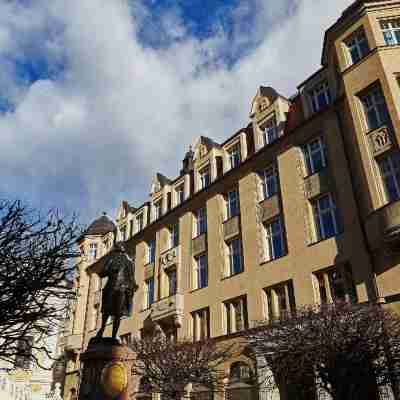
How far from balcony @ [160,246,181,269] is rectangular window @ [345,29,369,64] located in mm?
16159

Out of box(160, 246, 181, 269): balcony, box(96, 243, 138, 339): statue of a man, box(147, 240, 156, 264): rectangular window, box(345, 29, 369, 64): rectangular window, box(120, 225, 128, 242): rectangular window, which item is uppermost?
box(345, 29, 369, 64): rectangular window

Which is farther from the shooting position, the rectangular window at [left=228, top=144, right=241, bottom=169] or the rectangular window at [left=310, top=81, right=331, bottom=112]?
the rectangular window at [left=228, top=144, right=241, bottom=169]

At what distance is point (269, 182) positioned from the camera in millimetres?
24734

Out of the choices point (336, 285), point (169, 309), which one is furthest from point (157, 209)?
point (336, 285)

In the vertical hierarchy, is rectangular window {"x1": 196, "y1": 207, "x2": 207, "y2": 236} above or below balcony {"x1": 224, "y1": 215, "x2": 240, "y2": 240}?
above

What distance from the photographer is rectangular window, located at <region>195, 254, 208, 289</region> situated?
26.5 metres

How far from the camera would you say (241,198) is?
2541 cm

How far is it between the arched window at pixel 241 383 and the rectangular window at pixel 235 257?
5141 mm

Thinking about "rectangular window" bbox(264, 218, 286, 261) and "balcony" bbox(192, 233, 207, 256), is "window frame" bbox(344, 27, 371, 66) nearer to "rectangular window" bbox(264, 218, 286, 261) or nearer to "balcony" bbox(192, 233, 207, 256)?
"rectangular window" bbox(264, 218, 286, 261)

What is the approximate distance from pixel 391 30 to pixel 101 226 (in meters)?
33.1

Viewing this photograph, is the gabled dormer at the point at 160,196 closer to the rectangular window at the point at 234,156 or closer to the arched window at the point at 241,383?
the rectangular window at the point at 234,156

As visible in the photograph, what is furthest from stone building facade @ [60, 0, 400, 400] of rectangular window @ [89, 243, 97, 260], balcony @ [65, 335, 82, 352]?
rectangular window @ [89, 243, 97, 260]

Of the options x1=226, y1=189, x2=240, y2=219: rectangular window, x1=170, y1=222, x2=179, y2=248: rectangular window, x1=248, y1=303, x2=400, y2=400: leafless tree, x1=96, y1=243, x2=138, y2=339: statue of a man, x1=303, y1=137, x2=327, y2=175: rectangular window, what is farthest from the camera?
x1=170, y1=222, x2=179, y2=248: rectangular window

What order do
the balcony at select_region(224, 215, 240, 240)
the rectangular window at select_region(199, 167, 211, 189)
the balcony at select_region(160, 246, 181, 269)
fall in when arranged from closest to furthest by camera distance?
1. the balcony at select_region(224, 215, 240, 240)
2. the balcony at select_region(160, 246, 181, 269)
3. the rectangular window at select_region(199, 167, 211, 189)
